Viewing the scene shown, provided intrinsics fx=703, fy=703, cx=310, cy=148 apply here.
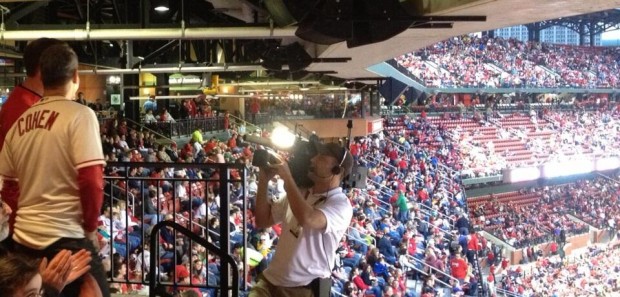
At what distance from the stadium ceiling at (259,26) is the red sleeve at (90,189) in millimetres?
2682

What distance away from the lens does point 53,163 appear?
2.75 m

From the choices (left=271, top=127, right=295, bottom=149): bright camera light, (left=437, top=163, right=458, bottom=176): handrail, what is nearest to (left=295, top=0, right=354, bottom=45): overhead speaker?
(left=271, top=127, right=295, bottom=149): bright camera light

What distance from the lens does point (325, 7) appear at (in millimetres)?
5102

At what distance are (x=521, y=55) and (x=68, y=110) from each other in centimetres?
4483

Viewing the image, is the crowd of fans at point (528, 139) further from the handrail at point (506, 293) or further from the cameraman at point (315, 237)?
the cameraman at point (315, 237)

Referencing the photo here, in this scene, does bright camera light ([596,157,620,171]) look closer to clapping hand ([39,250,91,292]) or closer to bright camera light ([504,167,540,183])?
bright camera light ([504,167,540,183])

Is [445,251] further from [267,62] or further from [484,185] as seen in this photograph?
[484,185]

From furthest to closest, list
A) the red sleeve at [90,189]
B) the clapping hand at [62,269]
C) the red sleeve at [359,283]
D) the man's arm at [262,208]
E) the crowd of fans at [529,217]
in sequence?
the crowd of fans at [529,217] < the red sleeve at [359,283] < the man's arm at [262,208] < the red sleeve at [90,189] < the clapping hand at [62,269]

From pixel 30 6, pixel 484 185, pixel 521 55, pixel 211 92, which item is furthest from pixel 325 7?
pixel 521 55

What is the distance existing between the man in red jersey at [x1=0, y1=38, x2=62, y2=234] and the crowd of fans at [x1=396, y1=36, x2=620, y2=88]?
3030cm

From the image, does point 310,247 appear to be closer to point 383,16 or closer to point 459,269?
point 383,16

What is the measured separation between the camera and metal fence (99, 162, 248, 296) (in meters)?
3.75

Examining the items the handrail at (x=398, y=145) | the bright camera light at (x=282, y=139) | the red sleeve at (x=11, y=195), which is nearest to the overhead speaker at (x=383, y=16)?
the bright camera light at (x=282, y=139)

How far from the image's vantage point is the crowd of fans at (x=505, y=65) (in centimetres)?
3638
